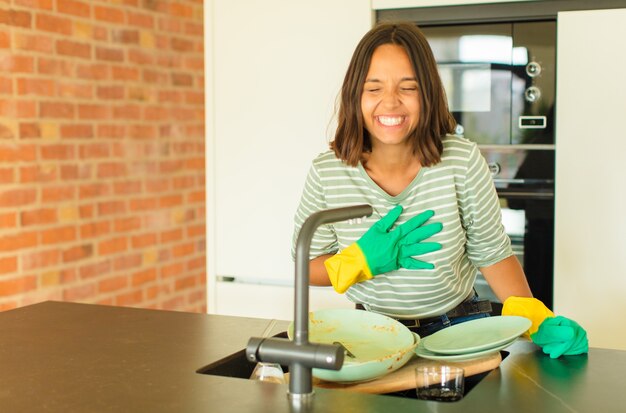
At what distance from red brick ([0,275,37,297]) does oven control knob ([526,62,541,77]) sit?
1882 mm

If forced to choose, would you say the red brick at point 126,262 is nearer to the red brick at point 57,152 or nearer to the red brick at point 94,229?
the red brick at point 94,229

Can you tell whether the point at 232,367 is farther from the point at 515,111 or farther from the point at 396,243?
the point at 515,111

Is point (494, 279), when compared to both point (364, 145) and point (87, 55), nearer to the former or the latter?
point (364, 145)

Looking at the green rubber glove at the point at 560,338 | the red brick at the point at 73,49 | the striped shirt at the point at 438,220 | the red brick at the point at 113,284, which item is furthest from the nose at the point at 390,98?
the red brick at the point at 113,284

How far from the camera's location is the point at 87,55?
3.40 m

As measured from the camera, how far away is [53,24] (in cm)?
322

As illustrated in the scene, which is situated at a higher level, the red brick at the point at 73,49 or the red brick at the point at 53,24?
the red brick at the point at 53,24

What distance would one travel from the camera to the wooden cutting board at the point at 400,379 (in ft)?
4.82

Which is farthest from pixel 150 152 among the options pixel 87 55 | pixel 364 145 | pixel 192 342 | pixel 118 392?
pixel 118 392

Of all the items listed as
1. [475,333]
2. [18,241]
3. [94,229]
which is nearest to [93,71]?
[94,229]

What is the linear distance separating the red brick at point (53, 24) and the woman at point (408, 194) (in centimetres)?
160

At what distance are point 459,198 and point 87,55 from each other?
1.96m

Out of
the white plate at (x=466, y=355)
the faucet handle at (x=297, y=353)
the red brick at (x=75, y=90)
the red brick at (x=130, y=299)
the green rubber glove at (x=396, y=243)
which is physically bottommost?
the red brick at (x=130, y=299)

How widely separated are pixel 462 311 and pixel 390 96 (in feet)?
1.66
